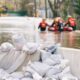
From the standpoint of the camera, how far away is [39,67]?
2.68m

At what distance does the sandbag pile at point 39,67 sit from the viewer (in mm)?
2613

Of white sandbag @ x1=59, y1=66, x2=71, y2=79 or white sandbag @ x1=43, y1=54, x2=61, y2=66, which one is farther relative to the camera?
white sandbag @ x1=43, y1=54, x2=61, y2=66

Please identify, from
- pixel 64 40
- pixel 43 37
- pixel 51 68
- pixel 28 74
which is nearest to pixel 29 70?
pixel 28 74

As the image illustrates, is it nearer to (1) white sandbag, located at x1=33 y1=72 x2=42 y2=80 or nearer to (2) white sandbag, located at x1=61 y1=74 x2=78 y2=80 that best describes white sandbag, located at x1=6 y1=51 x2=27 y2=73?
(1) white sandbag, located at x1=33 y1=72 x2=42 y2=80

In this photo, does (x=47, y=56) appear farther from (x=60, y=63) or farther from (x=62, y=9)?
(x=62, y=9)

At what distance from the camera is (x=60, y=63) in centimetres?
269

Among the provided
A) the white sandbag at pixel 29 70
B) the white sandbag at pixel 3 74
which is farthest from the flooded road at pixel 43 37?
the white sandbag at pixel 3 74

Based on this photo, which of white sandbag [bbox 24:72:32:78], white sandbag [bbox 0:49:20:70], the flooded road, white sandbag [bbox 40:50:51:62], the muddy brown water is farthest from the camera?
the flooded road

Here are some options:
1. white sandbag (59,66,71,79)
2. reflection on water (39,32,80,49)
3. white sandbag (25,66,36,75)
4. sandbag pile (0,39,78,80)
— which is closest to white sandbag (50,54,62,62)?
sandbag pile (0,39,78,80)

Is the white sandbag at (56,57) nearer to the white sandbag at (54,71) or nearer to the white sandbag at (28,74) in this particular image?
the white sandbag at (54,71)

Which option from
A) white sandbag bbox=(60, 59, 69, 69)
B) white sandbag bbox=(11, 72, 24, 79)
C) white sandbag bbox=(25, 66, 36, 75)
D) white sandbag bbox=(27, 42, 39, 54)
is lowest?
white sandbag bbox=(11, 72, 24, 79)

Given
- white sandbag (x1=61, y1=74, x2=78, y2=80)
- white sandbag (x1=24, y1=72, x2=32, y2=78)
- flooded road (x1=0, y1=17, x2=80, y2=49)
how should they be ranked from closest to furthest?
white sandbag (x1=61, y1=74, x2=78, y2=80)
white sandbag (x1=24, y1=72, x2=32, y2=78)
flooded road (x1=0, y1=17, x2=80, y2=49)

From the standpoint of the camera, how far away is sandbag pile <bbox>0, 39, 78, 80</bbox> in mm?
2613

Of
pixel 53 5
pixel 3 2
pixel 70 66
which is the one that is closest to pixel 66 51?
pixel 70 66
